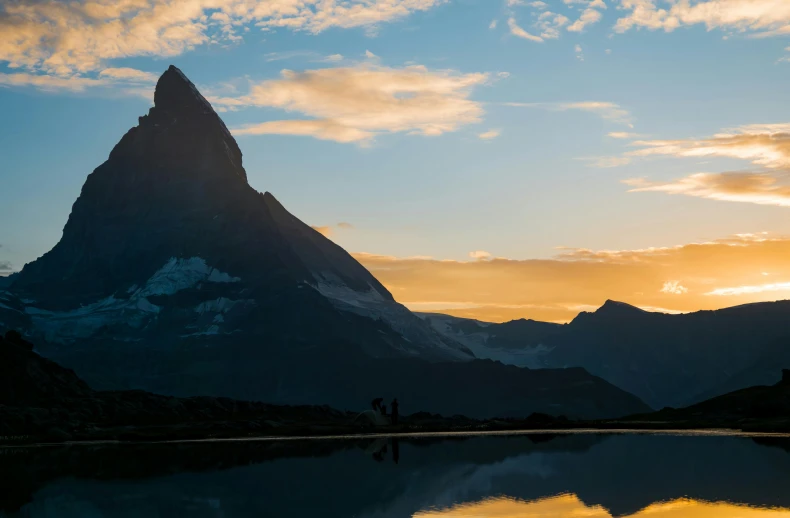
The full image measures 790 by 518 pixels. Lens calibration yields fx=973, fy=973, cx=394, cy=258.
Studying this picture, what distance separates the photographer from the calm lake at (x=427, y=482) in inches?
1905

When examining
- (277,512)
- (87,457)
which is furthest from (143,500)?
(87,457)

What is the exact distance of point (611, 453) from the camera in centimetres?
8169

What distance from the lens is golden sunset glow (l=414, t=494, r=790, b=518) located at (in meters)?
43.0

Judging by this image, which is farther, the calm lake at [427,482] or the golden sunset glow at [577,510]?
the calm lake at [427,482]

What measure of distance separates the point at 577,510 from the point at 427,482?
16.7 m

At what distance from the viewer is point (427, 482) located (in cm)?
6131

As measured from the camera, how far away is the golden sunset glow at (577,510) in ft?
141

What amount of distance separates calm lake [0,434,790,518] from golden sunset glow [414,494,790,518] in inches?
2.2

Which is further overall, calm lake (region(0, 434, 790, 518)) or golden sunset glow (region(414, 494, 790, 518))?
calm lake (region(0, 434, 790, 518))

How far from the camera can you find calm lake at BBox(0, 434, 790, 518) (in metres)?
48.4

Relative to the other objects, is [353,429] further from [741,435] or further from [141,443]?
[741,435]

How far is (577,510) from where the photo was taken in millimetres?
46156

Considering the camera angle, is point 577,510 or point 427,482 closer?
point 577,510

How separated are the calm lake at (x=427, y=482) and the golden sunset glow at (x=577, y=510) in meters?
0.06
